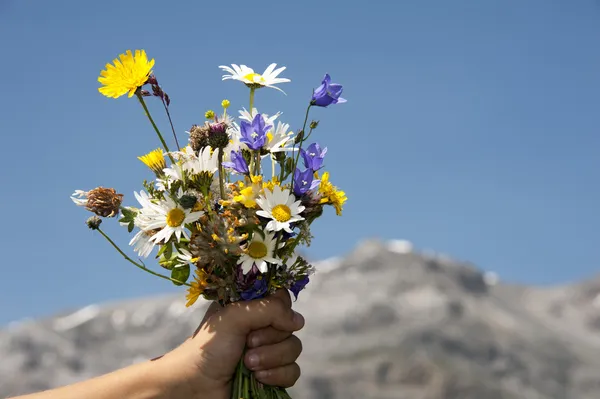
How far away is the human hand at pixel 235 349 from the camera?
8.87 feet

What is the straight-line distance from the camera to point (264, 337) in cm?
275

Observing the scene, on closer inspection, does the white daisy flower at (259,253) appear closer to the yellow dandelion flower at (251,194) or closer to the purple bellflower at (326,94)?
the yellow dandelion flower at (251,194)

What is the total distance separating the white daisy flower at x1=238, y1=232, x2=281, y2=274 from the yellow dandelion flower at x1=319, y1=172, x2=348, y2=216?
10.8 inches

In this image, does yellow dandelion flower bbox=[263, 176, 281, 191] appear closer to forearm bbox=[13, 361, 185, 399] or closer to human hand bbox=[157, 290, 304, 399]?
human hand bbox=[157, 290, 304, 399]

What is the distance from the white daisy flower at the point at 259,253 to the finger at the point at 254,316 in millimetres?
168

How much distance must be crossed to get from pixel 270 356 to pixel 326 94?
1.02m

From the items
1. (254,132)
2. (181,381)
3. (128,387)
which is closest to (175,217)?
(254,132)

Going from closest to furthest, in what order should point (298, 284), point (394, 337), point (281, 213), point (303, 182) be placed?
1. point (281, 213)
2. point (303, 182)
3. point (298, 284)
4. point (394, 337)

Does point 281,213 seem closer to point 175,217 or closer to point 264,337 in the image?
point 175,217

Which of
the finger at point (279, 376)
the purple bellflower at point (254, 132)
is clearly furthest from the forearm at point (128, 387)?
the purple bellflower at point (254, 132)

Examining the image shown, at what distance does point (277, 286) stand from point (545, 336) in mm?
35616

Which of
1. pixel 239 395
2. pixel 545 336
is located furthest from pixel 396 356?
pixel 239 395

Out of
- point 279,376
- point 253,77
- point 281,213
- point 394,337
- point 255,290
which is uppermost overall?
→ point 394,337

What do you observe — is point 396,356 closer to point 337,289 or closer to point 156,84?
point 337,289
